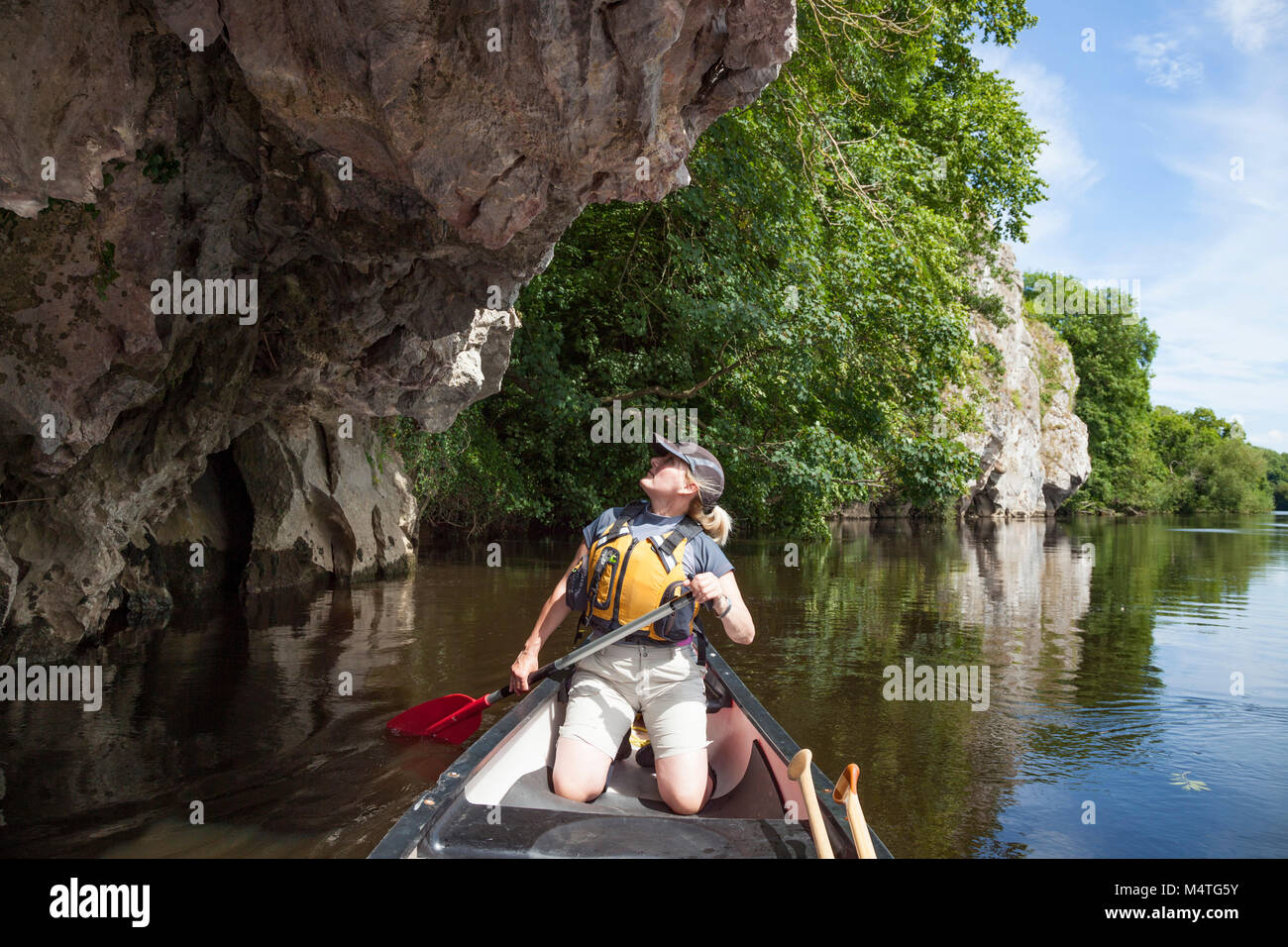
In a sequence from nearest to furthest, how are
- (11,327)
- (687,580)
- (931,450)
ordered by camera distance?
(687,580) < (11,327) < (931,450)

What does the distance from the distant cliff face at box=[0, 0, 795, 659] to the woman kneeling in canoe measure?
88.0 inches

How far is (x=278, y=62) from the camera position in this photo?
184 inches

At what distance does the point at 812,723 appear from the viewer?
20.4ft

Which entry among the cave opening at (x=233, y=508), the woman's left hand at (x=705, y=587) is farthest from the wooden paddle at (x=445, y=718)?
the cave opening at (x=233, y=508)

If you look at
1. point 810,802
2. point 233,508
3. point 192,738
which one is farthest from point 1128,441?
point 810,802

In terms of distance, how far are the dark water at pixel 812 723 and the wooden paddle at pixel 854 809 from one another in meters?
1.65

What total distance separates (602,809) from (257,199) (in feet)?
17.8

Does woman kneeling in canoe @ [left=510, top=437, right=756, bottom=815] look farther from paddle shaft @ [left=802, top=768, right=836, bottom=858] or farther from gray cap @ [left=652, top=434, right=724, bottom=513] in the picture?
paddle shaft @ [left=802, top=768, right=836, bottom=858]

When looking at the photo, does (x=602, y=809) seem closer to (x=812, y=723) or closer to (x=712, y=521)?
(x=712, y=521)

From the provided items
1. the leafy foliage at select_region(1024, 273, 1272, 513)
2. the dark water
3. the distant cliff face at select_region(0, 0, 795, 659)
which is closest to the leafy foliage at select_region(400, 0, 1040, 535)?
the dark water

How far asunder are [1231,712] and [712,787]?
534 cm

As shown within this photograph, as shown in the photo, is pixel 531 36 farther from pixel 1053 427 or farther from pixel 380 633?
pixel 1053 427

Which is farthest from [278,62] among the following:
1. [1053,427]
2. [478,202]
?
[1053,427]

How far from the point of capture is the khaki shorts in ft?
12.3
